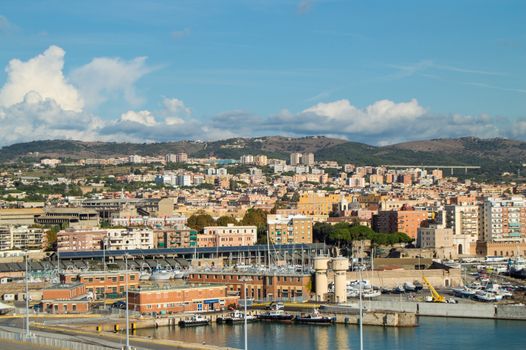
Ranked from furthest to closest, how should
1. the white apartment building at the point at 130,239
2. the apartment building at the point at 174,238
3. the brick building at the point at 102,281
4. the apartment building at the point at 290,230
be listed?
the apartment building at the point at 290,230 → the apartment building at the point at 174,238 → the white apartment building at the point at 130,239 → the brick building at the point at 102,281

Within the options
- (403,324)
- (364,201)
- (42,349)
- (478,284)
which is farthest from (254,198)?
(42,349)

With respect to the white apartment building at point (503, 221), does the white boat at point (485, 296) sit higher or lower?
lower

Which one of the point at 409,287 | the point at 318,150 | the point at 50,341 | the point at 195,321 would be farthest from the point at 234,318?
the point at 318,150

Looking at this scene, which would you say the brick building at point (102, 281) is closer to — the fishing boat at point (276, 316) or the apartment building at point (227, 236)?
the fishing boat at point (276, 316)

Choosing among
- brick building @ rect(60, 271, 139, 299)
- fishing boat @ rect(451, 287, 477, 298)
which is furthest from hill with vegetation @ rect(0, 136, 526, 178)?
brick building @ rect(60, 271, 139, 299)

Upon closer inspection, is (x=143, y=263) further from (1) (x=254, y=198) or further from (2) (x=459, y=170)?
(2) (x=459, y=170)

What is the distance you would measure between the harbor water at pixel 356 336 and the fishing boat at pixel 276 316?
311 millimetres

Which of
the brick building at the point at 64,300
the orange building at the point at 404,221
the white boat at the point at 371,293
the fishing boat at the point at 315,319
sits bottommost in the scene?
the fishing boat at the point at 315,319

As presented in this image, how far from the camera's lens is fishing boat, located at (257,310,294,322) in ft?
86.9

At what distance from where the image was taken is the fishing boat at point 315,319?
26.1 metres

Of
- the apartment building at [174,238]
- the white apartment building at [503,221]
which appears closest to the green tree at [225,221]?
the apartment building at [174,238]

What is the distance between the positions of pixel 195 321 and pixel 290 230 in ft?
85.8

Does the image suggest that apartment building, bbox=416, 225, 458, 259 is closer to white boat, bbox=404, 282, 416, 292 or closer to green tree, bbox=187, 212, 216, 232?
green tree, bbox=187, 212, 216, 232

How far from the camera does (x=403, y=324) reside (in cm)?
2595
